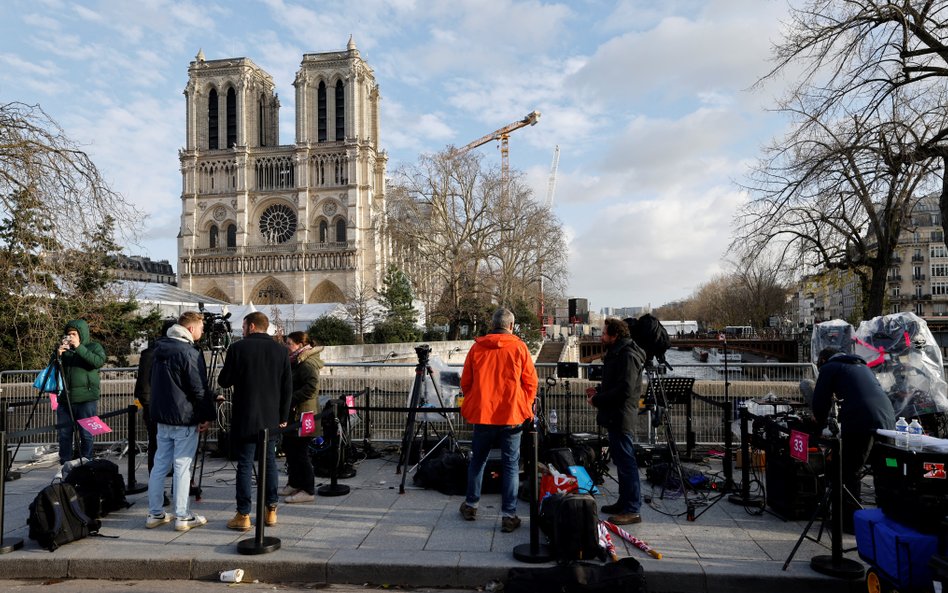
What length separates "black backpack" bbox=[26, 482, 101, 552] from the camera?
5508 millimetres

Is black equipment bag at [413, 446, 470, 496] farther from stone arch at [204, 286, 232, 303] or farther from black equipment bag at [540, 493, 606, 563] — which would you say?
stone arch at [204, 286, 232, 303]

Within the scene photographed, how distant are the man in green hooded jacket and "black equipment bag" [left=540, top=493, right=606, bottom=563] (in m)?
5.82

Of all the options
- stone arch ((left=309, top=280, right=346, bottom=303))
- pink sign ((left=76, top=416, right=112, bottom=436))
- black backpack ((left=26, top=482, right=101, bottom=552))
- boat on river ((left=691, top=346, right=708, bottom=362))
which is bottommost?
boat on river ((left=691, top=346, right=708, bottom=362))

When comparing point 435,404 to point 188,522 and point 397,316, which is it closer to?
point 188,522

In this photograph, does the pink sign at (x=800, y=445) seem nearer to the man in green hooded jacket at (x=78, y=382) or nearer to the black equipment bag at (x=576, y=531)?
the black equipment bag at (x=576, y=531)

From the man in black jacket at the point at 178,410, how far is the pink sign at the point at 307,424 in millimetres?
899

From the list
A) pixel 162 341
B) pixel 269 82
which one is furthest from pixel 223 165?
pixel 162 341

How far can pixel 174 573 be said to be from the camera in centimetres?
518

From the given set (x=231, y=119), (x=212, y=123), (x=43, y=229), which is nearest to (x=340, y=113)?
(x=231, y=119)

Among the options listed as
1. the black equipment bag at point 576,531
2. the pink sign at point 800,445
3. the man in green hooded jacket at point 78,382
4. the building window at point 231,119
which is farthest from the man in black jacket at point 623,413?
the building window at point 231,119

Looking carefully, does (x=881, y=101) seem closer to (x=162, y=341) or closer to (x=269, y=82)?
(x=162, y=341)

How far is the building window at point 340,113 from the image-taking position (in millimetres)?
75312

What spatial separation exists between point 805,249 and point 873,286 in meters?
2.95

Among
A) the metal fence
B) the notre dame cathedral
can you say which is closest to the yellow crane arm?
the notre dame cathedral
